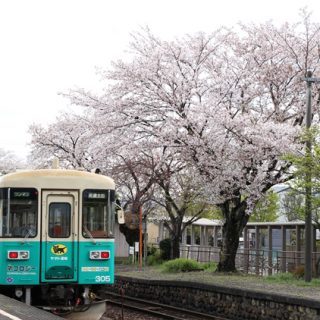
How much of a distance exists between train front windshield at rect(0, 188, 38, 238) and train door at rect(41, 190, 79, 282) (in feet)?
0.64

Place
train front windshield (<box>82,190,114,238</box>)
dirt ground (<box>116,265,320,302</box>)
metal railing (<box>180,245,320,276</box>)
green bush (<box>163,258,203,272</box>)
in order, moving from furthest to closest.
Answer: green bush (<box>163,258,203,272</box>)
metal railing (<box>180,245,320,276</box>)
dirt ground (<box>116,265,320,302</box>)
train front windshield (<box>82,190,114,238</box>)

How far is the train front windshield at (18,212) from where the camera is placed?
1260cm

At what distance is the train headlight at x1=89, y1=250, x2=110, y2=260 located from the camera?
1291 centimetres

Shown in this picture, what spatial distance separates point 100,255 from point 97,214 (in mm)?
760

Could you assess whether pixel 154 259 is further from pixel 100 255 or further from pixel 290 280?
pixel 100 255

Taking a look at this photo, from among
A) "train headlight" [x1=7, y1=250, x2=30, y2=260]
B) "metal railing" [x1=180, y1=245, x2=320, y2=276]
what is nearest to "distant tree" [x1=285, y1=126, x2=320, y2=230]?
"metal railing" [x1=180, y1=245, x2=320, y2=276]

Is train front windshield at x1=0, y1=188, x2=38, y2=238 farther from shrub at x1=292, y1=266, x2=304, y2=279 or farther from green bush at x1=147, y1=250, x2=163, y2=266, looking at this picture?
green bush at x1=147, y1=250, x2=163, y2=266

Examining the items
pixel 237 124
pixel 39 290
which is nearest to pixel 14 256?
pixel 39 290

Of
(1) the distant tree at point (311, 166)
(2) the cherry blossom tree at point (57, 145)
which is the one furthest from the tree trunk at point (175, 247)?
(1) the distant tree at point (311, 166)

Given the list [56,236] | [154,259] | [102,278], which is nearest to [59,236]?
[56,236]

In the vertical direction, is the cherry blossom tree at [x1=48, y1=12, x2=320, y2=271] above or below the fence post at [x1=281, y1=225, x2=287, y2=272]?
above

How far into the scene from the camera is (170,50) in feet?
76.5

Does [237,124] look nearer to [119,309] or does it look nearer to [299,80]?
[299,80]

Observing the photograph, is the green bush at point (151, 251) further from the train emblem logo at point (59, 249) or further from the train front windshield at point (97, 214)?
the train emblem logo at point (59, 249)
